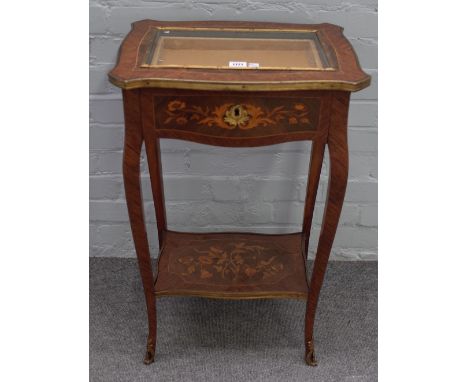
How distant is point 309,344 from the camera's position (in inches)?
68.7

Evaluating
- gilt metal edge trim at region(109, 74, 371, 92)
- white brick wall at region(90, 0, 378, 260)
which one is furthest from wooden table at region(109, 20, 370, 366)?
white brick wall at region(90, 0, 378, 260)

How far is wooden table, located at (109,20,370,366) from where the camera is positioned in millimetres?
1355

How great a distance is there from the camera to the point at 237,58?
4.92 ft

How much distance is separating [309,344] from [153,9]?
99 centimetres

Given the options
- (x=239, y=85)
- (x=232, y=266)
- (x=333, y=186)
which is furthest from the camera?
(x=232, y=266)

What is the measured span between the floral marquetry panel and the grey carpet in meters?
0.68

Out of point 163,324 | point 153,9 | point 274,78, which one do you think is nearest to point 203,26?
point 153,9

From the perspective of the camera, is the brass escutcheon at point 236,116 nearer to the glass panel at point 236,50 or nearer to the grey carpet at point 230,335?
the glass panel at point 236,50

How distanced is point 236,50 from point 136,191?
0.40 metres

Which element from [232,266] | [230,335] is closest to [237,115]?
[232,266]

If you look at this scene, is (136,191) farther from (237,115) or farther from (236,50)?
(236,50)

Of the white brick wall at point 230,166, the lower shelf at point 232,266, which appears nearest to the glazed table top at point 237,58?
the white brick wall at point 230,166

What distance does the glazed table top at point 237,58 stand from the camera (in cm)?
133

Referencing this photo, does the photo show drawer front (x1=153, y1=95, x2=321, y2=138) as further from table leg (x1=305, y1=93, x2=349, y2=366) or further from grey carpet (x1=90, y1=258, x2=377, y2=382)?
grey carpet (x1=90, y1=258, x2=377, y2=382)
